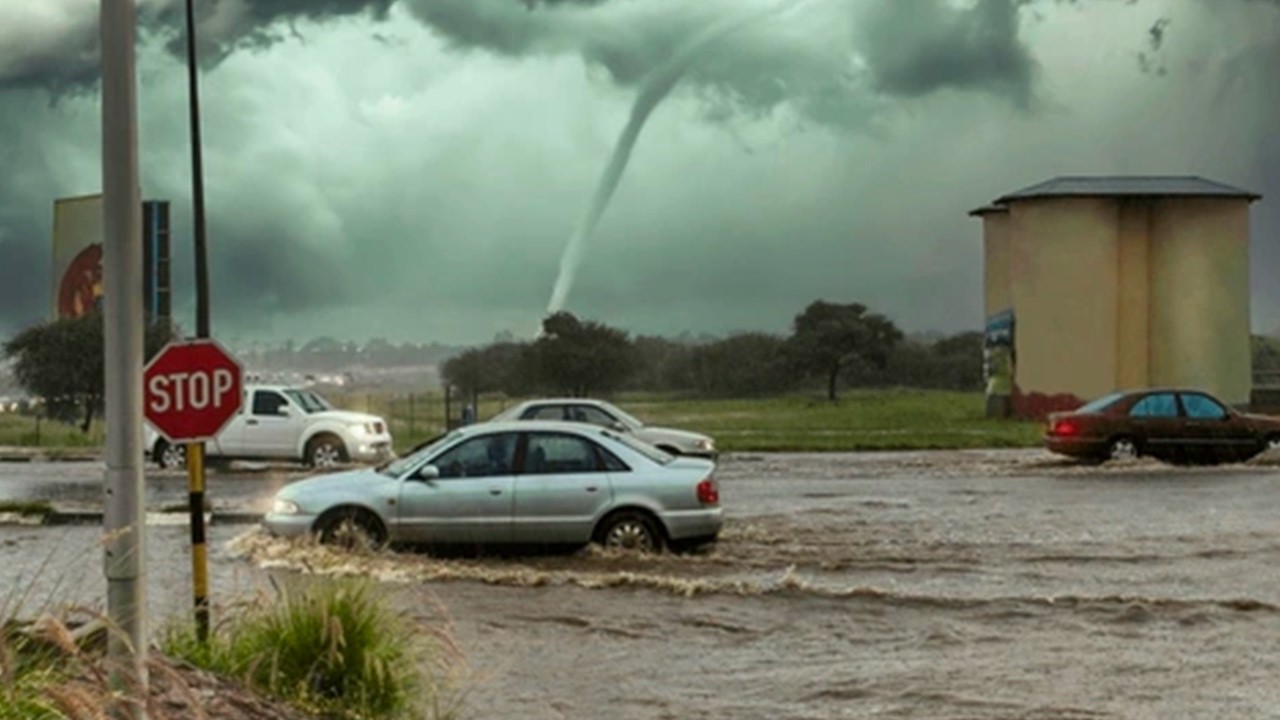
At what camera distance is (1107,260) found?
6059cm

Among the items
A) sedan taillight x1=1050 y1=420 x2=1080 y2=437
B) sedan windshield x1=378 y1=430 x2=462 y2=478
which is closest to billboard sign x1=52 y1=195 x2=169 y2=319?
sedan taillight x1=1050 y1=420 x2=1080 y2=437

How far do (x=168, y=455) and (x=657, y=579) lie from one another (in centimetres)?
2095

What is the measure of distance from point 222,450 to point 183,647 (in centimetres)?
2803

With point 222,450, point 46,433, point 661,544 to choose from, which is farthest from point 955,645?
point 46,433

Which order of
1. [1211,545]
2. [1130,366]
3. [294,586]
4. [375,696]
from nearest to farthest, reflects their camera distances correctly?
[375,696]
[294,586]
[1211,545]
[1130,366]

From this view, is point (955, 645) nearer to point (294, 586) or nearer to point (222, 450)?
point (294, 586)

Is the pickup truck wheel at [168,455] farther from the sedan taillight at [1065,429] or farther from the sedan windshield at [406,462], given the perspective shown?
the sedan windshield at [406,462]

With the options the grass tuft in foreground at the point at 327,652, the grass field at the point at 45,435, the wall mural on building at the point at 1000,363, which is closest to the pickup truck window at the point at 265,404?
the grass field at the point at 45,435

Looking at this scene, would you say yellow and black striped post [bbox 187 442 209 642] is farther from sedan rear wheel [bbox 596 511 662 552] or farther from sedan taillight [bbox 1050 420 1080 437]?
sedan taillight [bbox 1050 420 1080 437]

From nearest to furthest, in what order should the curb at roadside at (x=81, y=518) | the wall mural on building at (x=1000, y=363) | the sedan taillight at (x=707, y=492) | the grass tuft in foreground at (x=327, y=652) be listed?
the grass tuft in foreground at (x=327, y=652) → the sedan taillight at (x=707, y=492) → the curb at roadside at (x=81, y=518) → the wall mural on building at (x=1000, y=363)

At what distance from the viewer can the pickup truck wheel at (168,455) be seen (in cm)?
3688

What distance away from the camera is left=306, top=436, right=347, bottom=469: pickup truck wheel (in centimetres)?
3722

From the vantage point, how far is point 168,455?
36938mm

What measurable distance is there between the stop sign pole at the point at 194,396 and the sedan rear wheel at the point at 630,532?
7.07 m
